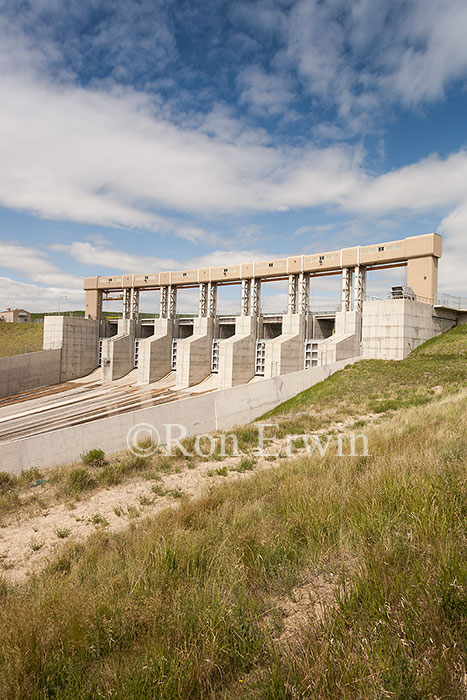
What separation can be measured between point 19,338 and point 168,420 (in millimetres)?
36256

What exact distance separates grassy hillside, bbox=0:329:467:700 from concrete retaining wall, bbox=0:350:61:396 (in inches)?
1276

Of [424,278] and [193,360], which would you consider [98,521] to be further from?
[193,360]

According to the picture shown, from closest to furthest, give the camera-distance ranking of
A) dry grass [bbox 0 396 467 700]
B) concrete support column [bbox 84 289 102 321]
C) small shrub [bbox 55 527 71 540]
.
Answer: dry grass [bbox 0 396 467 700] < small shrub [bbox 55 527 71 540] < concrete support column [bbox 84 289 102 321]

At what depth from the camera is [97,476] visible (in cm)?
941

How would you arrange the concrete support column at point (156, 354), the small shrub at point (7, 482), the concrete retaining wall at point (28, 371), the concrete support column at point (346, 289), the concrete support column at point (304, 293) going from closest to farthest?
the small shrub at point (7, 482) → the concrete support column at point (346, 289) → the concrete support column at point (304, 293) → the concrete retaining wall at point (28, 371) → the concrete support column at point (156, 354)

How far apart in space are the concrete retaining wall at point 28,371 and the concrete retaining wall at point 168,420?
71.1 feet

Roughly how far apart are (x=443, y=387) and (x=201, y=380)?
21.0 m

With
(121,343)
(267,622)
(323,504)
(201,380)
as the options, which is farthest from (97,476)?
(121,343)

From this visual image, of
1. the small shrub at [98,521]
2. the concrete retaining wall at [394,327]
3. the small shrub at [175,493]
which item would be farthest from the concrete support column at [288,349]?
the small shrub at [98,521]

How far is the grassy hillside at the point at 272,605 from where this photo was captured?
213 cm

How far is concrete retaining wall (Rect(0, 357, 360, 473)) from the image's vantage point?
1431cm

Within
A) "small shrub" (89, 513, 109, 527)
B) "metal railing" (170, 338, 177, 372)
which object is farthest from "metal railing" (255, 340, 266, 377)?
"small shrub" (89, 513, 109, 527)

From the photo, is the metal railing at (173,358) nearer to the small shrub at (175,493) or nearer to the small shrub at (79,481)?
the small shrub at (79,481)

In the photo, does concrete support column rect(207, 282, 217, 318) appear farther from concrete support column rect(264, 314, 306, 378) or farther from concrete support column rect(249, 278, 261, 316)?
concrete support column rect(264, 314, 306, 378)
